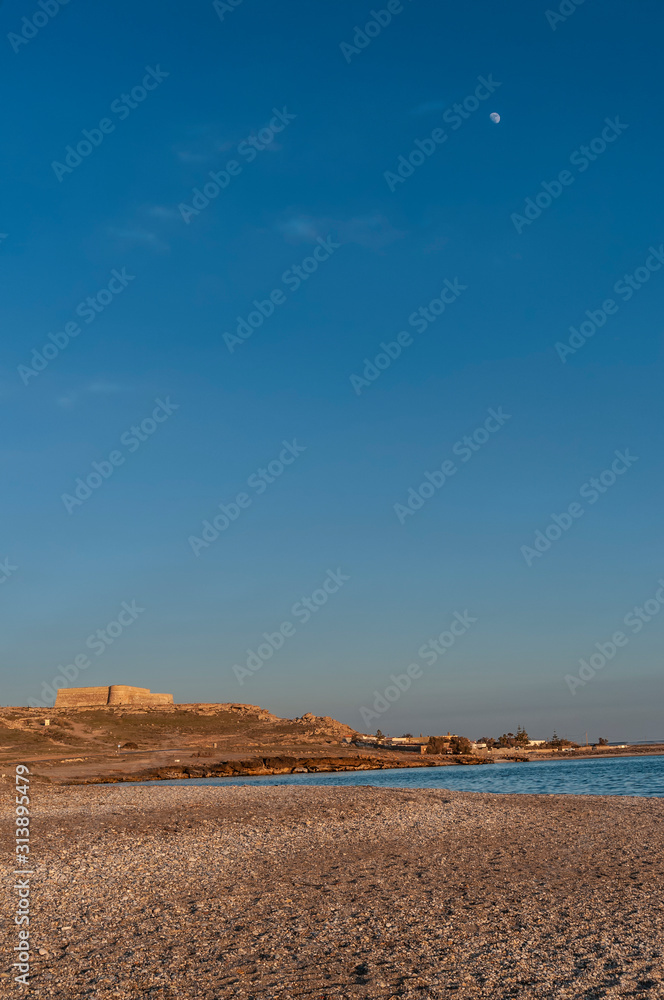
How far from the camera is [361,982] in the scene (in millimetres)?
9664

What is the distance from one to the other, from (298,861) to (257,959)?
931 centimetres

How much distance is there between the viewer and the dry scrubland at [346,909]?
32.1 ft

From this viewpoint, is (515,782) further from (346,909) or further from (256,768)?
(346,909)

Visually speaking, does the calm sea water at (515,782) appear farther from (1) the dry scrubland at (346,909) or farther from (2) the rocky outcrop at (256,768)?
(1) the dry scrubland at (346,909)

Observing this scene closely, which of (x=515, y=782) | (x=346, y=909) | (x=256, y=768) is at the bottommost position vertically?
(x=256, y=768)

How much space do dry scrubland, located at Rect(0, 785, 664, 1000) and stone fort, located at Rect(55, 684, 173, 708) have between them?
530 feet

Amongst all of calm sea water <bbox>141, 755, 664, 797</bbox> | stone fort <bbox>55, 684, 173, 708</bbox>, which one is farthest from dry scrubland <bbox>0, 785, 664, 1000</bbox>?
stone fort <bbox>55, 684, 173, 708</bbox>

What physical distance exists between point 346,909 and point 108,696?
182 metres

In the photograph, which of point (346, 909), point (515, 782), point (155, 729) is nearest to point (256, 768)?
point (515, 782)

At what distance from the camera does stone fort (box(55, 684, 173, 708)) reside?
179000 mm

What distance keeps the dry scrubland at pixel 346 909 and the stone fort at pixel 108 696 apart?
162m

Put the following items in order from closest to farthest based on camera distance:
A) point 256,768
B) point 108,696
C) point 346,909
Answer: point 346,909, point 256,768, point 108,696

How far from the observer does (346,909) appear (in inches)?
540

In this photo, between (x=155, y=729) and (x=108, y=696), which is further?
(x=108, y=696)
